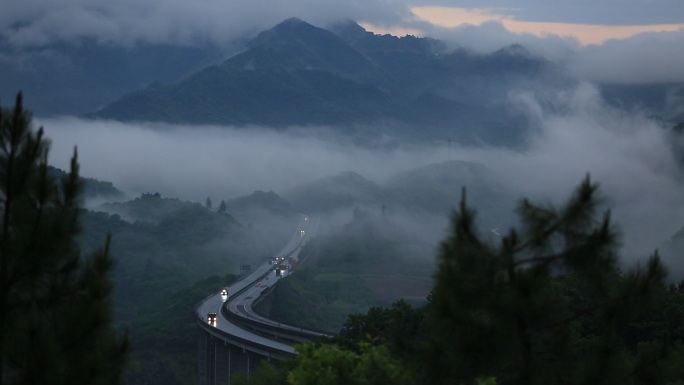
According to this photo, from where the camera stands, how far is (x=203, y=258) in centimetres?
11119

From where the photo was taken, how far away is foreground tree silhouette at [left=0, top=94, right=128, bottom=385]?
34.5ft

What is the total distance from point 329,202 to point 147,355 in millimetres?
110053

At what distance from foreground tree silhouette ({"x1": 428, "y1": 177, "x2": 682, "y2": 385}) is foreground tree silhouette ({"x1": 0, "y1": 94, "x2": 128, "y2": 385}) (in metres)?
3.86

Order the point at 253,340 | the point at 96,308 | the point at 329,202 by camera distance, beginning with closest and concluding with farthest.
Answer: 1. the point at 96,308
2. the point at 253,340
3. the point at 329,202

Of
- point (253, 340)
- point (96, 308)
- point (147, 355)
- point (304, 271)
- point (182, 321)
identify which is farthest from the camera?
point (304, 271)

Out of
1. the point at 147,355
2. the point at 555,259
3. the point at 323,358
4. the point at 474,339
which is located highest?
the point at 555,259

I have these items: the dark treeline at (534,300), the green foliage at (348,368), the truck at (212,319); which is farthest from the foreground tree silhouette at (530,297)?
the truck at (212,319)

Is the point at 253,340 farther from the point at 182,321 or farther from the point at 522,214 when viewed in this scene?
the point at 522,214

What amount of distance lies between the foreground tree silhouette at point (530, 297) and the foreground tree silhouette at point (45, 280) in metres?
3.86

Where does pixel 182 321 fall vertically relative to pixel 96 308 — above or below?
below

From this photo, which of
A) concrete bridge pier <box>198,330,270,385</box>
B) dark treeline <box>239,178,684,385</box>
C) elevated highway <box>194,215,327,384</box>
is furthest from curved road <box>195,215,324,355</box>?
dark treeline <box>239,178,684,385</box>

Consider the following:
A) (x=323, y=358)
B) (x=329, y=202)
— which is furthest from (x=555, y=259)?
(x=329, y=202)

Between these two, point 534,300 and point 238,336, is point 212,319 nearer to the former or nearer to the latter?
point 238,336

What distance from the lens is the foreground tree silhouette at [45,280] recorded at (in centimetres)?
1052
